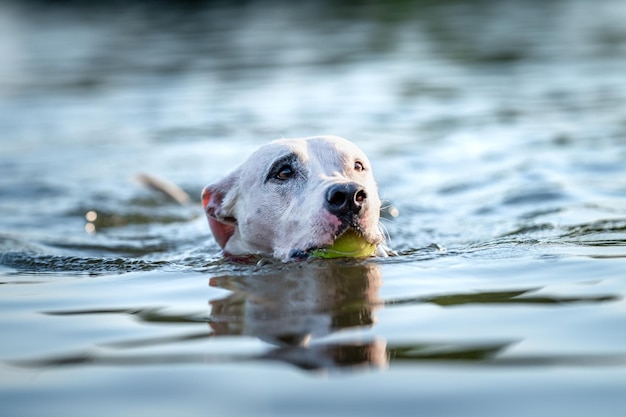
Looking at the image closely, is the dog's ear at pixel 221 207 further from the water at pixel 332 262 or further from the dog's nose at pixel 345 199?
the dog's nose at pixel 345 199

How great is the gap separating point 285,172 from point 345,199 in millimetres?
938

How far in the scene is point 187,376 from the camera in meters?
3.32

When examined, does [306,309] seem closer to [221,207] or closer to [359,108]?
[221,207]

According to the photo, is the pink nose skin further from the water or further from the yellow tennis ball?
the yellow tennis ball

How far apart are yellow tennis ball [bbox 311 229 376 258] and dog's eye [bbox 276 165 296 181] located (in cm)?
75

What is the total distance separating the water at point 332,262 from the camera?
3.21 m

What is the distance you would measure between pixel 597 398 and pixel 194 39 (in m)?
23.5

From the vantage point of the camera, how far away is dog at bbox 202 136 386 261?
197 inches

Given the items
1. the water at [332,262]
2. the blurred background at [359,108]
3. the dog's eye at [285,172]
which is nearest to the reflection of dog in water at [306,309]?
the water at [332,262]

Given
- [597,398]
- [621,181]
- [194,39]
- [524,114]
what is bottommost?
[597,398]

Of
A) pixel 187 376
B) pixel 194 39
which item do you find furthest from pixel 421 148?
pixel 194 39

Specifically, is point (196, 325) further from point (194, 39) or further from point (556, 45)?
point (194, 39)

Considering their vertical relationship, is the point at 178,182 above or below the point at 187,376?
above

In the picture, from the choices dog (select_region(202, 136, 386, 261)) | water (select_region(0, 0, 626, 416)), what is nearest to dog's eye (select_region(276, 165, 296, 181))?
dog (select_region(202, 136, 386, 261))
